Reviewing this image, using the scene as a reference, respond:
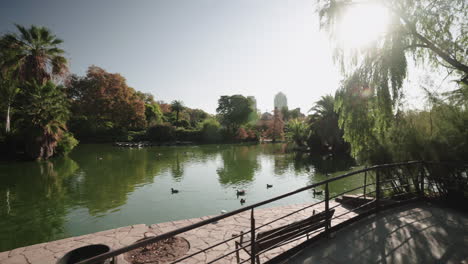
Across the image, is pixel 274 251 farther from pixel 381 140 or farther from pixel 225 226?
pixel 381 140

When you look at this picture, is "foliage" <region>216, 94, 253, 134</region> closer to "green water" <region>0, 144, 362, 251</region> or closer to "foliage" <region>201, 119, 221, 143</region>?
"foliage" <region>201, 119, 221, 143</region>

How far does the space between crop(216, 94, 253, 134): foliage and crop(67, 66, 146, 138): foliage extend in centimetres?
2268

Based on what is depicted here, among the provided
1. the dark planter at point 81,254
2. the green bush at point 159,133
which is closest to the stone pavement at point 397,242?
the dark planter at point 81,254

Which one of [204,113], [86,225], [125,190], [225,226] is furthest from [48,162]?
[204,113]

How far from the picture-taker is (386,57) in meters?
7.24

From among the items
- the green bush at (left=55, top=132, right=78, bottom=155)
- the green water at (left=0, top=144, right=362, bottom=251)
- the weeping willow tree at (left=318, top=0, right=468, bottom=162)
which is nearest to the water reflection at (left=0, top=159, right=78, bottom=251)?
the green water at (left=0, top=144, right=362, bottom=251)

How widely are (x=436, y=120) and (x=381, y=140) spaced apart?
1.56 m

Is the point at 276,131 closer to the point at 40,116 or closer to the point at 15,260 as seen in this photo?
the point at 40,116

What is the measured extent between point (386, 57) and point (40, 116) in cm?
2732

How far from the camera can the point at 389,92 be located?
738cm

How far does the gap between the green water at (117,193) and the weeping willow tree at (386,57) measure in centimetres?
551

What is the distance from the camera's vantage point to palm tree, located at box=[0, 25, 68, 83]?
2166 centimetres

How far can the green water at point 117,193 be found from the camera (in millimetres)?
8805

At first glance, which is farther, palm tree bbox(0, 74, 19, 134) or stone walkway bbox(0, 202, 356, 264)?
palm tree bbox(0, 74, 19, 134)
